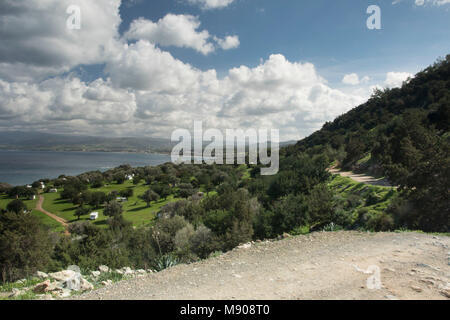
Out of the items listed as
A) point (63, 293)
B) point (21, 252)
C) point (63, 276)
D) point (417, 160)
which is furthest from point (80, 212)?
point (417, 160)

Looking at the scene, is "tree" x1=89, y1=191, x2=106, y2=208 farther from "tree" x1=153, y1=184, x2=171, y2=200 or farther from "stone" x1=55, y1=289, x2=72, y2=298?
"stone" x1=55, y1=289, x2=72, y2=298

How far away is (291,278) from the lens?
5.65m

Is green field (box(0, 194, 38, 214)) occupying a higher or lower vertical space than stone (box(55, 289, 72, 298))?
lower

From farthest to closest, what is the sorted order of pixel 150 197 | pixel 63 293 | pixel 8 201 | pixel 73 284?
pixel 8 201, pixel 150 197, pixel 73 284, pixel 63 293

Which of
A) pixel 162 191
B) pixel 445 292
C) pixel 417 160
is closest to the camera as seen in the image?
pixel 445 292

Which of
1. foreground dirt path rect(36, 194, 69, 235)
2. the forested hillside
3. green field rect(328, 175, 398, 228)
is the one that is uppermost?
the forested hillside

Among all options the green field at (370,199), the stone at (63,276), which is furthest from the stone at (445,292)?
the stone at (63,276)

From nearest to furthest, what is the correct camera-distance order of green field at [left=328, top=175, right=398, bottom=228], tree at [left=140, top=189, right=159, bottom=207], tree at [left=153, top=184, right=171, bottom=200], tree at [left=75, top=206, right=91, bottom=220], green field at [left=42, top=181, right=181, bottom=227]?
green field at [left=328, top=175, right=398, bottom=228]
green field at [left=42, top=181, right=181, bottom=227]
tree at [left=75, top=206, right=91, bottom=220]
tree at [left=140, top=189, right=159, bottom=207]
tree at [left=153, top=184, right=171, bottom=200]

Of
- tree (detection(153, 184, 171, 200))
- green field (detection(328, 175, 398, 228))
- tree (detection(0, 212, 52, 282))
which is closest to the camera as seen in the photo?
tree (detection(0, 212, 52, 282))

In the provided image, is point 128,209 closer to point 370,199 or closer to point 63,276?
point 63,276

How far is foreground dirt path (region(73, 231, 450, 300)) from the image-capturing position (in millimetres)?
4930

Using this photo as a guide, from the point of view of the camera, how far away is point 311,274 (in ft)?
19.0

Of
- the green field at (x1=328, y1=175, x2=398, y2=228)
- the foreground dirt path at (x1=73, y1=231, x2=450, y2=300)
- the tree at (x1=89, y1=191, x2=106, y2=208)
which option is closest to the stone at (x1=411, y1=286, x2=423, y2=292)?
the foreground dirt path at (x1=73, y1=231, x2=450, y2=300)
